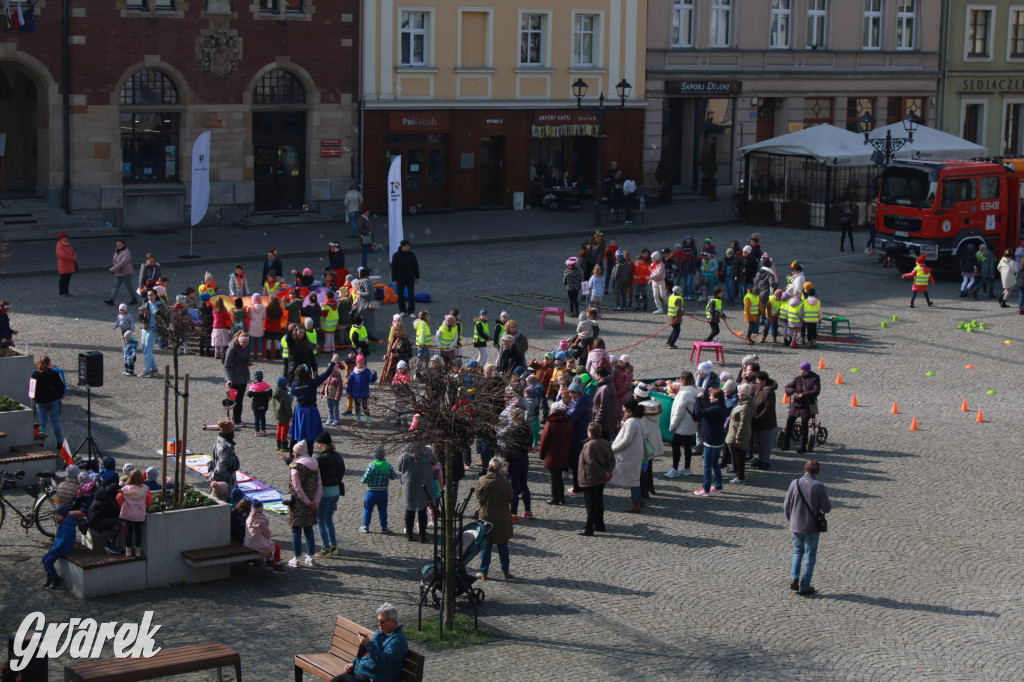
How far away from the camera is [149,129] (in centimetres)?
3984

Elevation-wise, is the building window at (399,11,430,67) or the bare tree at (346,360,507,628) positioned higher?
the building window at (399,11,430,67)

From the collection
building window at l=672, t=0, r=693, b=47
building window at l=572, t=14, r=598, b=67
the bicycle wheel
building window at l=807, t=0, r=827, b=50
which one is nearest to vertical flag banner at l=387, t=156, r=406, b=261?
the bicycle wheel

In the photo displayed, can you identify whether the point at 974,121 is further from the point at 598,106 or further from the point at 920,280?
the point at 920,280

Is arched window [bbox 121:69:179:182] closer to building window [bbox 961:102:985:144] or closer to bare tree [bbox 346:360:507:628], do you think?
bare tree [bbox 346:360:507:628]

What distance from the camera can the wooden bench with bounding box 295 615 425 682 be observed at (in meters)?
A: 11.6

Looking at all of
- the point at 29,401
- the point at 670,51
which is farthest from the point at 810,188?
the point at 29,401

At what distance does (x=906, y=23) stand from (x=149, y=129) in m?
31.0

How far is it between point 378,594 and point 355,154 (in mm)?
30184

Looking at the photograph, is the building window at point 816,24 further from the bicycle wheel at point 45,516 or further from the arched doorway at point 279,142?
the bicycle wheel at point 45,516

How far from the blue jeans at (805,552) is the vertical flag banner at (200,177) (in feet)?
78.3

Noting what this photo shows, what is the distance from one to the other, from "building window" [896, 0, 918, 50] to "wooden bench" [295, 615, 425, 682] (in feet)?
157

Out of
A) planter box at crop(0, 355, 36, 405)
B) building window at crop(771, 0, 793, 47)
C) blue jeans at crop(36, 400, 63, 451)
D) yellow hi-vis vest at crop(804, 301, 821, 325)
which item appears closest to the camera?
blue jeans at crop(36, 400, 63, 451)

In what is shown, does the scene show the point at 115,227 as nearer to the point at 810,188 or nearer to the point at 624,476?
the point at 810,188

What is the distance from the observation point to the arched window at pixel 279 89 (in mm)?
41500
